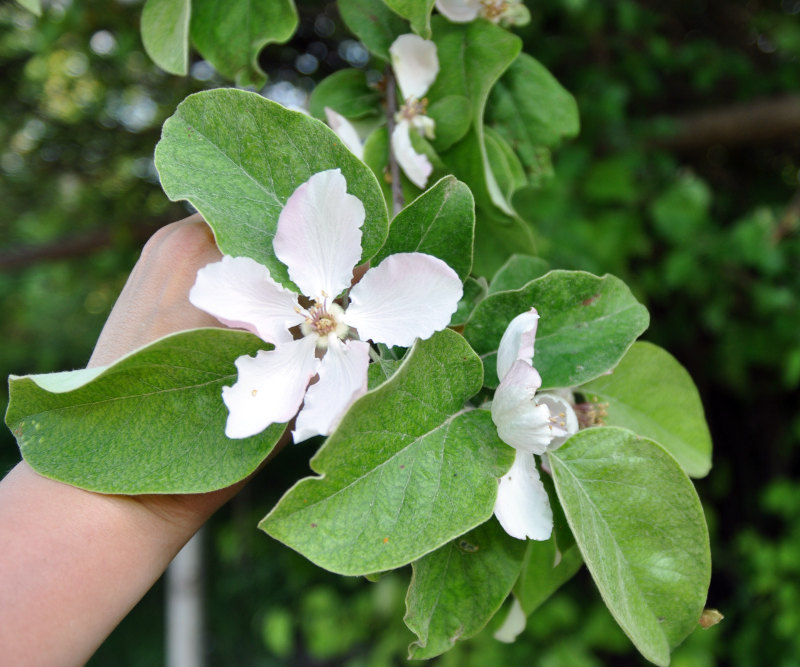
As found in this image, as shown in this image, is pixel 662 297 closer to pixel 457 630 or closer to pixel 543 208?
pixel 543 208

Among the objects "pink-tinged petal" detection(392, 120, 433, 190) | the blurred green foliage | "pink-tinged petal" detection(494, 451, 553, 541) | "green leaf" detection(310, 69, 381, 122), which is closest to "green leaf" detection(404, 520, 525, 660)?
"pink-tinged petal" detection(494, 451, 553, 541)

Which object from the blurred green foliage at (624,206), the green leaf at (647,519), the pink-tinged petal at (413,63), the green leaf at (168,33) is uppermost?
the green leaf at (168,33)

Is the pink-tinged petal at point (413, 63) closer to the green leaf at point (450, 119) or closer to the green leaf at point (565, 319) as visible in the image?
the green leaf at point (450, 119)

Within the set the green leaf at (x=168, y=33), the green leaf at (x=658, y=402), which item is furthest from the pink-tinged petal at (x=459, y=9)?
the green leaf at (x=658, y=402)

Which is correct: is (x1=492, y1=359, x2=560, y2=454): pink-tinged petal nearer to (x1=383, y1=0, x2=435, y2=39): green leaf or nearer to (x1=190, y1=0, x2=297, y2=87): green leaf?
(x1=383, y1=0, x2=435, y2=39): green leaf

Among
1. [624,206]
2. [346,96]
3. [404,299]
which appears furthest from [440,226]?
[624,206]

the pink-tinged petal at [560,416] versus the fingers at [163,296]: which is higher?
the fingers at [163,296]

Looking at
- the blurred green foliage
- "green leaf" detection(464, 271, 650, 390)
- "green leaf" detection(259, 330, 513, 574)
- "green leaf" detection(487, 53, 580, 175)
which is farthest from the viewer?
the blurred green foliage
